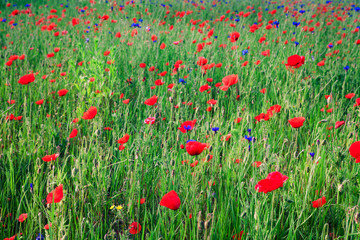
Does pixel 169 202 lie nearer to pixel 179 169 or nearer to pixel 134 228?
pixel 134 228

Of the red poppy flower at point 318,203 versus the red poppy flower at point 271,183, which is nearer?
the red poppy flower at point 271,183

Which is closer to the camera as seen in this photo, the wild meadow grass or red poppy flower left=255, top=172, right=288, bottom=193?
red poppy flower left=255, top=172, right=288, bottom=193

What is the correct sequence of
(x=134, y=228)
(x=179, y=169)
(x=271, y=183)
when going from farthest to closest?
1. (x=179, y=169)
2. (x=134, y=228)
3. (x=271, y=183)

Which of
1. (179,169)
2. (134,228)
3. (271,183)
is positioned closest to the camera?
(271,183)

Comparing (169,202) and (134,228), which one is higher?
(169,202)

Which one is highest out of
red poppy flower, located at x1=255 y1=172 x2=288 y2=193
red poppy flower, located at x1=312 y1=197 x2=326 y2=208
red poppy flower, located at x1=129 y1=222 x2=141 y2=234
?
red poppy flower, located at x1=255 y1=172 x2=288 y2=193

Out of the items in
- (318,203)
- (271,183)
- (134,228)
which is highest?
(271,183)

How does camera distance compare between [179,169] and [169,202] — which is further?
[179,169]

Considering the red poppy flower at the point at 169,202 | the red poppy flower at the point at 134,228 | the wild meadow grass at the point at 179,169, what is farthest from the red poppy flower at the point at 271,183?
the red poppy flower at the point at 134,228

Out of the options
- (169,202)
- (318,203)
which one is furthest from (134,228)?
(318,203)

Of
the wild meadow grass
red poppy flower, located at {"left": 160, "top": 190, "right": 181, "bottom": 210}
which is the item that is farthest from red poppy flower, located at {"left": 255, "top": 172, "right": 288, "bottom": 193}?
red poppy flower, located at {"left": 160, "top": 190, "right": 181, "bottom": 210}

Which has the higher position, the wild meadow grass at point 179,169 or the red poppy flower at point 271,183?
the red poppy flower at point 271,183

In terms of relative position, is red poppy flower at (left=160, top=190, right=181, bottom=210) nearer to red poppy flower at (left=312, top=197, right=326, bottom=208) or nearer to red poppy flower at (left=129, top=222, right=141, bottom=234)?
red poppy flower at (left=129, top=222, right=141, bottom=234)

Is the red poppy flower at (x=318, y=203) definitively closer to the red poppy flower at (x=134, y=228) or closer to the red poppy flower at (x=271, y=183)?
the red poppy flower at (x=271, y=183)
